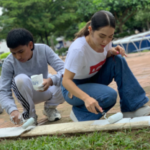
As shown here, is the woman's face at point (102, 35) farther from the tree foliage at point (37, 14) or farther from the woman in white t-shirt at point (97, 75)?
the tree foliage at point (37, 14)

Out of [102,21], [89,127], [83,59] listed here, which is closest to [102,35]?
[102,21]

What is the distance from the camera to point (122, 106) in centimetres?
247

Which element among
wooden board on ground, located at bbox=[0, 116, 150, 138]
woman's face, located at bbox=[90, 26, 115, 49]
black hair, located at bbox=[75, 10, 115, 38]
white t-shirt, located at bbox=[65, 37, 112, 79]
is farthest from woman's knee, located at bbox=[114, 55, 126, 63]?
wooden board on ground, located at bbox=[0, 116, 150, 138]

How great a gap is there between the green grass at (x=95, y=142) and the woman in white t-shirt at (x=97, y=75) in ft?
1.05

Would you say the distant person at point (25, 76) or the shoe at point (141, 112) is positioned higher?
the distant person at point (25, 76)

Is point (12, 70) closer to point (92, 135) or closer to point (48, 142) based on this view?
point (48, 142)

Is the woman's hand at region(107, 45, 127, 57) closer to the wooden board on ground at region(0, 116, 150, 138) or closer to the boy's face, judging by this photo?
the wooden board on ground at region(0, 116, 150, 138)

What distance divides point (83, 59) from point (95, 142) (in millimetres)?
729

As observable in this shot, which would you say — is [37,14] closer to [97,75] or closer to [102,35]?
[97,75]

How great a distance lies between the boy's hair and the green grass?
0.96 meters

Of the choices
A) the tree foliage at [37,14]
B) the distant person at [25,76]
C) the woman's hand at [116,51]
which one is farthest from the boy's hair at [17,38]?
the tree foliage at [37,14]

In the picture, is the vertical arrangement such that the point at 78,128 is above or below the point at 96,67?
below

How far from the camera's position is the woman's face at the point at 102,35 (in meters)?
2.07

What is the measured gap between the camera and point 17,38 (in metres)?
2.58
